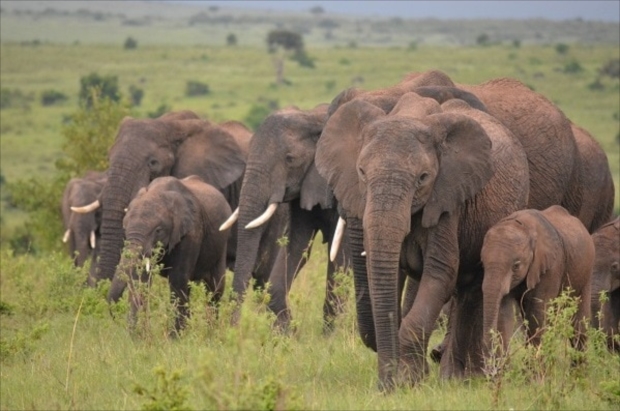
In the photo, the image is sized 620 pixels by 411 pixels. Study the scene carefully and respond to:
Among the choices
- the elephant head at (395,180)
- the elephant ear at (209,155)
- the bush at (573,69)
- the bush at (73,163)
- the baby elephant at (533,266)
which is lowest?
the bush at (573,69)

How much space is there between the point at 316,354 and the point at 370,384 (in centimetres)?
137

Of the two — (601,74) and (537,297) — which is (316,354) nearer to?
(537,297)

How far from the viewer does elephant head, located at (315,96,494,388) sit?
26.8 ft

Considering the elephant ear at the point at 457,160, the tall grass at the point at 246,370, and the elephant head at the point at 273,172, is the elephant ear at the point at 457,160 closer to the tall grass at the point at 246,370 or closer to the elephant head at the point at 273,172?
the tall grass at the point at 246,370

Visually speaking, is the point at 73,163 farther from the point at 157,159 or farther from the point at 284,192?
the point at 284,192

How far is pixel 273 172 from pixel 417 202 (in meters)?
4.02

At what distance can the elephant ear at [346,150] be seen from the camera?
886cm

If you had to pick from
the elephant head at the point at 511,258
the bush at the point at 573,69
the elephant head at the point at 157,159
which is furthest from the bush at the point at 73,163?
the bush at the point at 573,69

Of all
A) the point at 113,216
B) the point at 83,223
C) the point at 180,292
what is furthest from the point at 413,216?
the point at 83,223

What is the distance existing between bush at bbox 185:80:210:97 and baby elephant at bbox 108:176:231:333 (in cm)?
3903

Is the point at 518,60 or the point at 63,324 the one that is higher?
the point at 63,324

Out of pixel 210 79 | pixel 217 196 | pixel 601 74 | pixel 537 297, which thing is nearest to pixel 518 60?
pixel 601 74

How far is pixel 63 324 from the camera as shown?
1266 centimetres

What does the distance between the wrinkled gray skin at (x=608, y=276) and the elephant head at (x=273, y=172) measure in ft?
8.15
